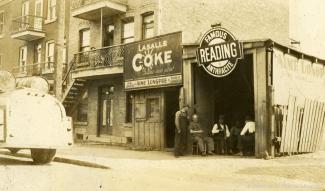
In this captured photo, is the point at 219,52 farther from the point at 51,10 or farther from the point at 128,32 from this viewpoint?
the point at 51,10

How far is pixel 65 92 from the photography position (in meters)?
24.5

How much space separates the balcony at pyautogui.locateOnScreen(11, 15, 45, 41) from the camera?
28.8 metres

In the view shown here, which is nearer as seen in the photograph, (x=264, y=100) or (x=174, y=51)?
(x=264, y=100)

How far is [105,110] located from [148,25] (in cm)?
526

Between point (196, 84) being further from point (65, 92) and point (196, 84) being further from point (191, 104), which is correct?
point (65, 92)

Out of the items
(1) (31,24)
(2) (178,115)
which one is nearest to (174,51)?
(2) (178,115)

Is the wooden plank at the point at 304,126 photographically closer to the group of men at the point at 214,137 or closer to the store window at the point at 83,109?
the group of men at the point at 214,137

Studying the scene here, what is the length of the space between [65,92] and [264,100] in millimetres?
13578

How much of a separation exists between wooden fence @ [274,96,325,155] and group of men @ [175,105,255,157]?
3.42 ft

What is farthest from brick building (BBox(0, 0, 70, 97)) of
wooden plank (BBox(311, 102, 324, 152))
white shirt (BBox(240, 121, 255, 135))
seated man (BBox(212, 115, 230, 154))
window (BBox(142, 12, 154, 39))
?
wooden plank (BBox(311, 102, 324, 152))

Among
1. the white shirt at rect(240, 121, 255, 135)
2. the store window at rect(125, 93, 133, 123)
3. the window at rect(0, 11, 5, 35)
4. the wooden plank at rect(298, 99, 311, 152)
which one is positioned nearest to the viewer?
the white shirt at rect(240, 121, 255, 135)

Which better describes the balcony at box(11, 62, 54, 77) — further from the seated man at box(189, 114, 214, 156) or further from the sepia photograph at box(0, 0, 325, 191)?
the seated man at box(189, 114, 214, 156)

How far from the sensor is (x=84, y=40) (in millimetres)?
25562

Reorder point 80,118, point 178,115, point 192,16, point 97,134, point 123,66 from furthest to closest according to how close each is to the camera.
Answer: point 80,118 → point 97,134 → point 192,16 → point 123,66 → point 178,115
